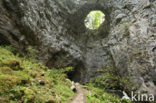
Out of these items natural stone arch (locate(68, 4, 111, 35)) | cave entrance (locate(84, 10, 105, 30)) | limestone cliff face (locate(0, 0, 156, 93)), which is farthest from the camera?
cave entrance (locate(84, 10, 105, 30))

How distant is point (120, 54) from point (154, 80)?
380 centimetres

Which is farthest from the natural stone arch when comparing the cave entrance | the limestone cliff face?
the cave entrance

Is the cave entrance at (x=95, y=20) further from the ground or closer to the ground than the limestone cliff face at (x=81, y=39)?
further from the ground

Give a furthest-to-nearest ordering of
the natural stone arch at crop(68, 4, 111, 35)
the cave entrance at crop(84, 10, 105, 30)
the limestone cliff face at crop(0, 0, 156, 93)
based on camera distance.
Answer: the cave entrance at crop(84, 10, 105, 30), the natural stone arch at crop(68, 4, 111, 35), the limestone cliff face at crop(0, 0, 156, 93)

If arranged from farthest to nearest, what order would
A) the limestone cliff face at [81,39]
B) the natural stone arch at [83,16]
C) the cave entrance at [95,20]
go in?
1. the cave entrance at [95,20]
2. the natural stone arch at [83,16]
3. the limestone cliff face at [81,39]

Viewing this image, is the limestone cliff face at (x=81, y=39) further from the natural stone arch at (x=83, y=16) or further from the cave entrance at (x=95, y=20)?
the cave entrance at (x=95, y=20)

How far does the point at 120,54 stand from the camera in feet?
31.8

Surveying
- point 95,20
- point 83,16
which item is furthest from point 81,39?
point 95,20

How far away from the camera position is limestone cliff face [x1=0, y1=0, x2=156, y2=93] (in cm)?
699

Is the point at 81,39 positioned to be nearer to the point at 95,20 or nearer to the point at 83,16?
the point at 83,16

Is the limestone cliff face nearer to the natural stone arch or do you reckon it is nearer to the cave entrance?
the natural stone arch

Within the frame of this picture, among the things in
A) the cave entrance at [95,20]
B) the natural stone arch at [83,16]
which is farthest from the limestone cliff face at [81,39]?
the cave entrance at [95,20]

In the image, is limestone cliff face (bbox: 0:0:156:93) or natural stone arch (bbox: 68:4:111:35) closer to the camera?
limestone cliff face (bbox: 0:0:156:93)

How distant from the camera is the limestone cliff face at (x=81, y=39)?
6.99m
